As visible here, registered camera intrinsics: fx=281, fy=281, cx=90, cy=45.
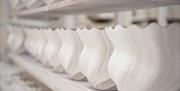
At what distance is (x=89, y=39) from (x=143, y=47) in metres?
0.31

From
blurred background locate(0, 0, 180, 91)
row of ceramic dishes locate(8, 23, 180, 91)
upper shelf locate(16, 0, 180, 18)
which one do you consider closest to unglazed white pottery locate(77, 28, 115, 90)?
row of ceramic dishes locate(8, 23, 180, 91)

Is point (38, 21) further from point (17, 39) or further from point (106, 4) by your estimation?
point (106, 4)

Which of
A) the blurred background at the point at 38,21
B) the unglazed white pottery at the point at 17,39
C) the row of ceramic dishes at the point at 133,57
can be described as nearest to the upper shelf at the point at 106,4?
the row of ceramic dishes at the point at 133,57

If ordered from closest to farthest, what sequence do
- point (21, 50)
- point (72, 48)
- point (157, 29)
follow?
1. point (157, 29)
2. point (72, 48)
3. point (21, 50)

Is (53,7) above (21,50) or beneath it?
above

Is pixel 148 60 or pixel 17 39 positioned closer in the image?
pixel 148 60

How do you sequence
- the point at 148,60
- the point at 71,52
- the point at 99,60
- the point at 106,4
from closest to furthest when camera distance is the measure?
the point at 148,60
the point at 99,60
the point at 106,4
the point at 71,52

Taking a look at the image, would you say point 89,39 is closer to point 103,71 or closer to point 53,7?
point 103,71

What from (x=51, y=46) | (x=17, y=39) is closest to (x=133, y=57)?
(x=51, y=46)

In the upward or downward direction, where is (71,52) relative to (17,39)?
upward

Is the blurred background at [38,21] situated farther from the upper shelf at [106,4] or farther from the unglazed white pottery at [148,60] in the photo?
the unglazed white pottery at [148,60]

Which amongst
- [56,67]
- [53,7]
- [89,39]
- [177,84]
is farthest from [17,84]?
[177,84]

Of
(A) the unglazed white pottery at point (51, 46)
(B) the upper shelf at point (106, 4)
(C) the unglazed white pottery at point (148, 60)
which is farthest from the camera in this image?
(A) the unglazed white pottery at point (51, 46)

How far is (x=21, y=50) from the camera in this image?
253cm
